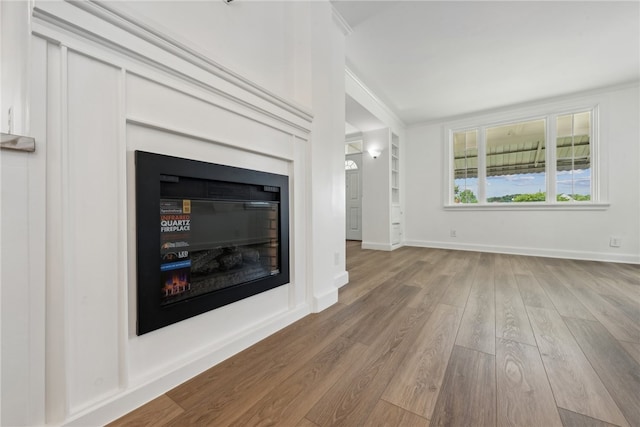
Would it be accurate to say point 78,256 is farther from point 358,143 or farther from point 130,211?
point 358,143

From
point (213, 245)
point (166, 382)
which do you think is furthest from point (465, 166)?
point (166, 382)

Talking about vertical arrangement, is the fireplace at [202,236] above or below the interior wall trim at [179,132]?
below

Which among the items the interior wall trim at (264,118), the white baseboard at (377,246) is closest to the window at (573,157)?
the white baseboard at (377,246)

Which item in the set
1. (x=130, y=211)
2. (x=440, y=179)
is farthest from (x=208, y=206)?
(x=440, y=179)

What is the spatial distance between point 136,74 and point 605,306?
3182 mm

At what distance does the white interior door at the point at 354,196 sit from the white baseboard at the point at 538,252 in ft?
4.55

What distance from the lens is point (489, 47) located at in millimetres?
2629

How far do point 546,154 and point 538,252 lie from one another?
62.3 inches

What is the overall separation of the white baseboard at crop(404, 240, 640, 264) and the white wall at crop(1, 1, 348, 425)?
4.27 m

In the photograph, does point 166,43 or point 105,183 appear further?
point 166,43

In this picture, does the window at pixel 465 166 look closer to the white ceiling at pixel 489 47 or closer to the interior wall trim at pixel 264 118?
the white ceiling at pixel 489 47

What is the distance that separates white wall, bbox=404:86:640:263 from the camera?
335 centimetres

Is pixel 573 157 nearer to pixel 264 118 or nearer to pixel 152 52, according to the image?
pixel 264 118

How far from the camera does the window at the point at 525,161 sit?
3689 mm
